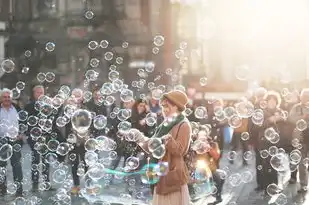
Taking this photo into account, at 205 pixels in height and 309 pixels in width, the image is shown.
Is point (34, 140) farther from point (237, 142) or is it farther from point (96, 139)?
point (237, 142)

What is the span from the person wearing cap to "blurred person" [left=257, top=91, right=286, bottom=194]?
A: 3.44m

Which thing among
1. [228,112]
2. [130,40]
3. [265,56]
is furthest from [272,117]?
[265,56]

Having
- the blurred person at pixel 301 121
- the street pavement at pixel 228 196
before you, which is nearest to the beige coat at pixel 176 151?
Result: the street pavement at pixel 228 196

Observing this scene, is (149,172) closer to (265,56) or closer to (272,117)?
(272,117)

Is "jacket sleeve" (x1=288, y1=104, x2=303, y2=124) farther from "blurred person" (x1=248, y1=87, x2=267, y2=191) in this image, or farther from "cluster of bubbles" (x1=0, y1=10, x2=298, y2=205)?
"blurred person" (x1=248, y1=87, x2=267, y2=191)

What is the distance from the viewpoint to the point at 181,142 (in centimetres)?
469

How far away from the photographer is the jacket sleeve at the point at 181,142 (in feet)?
15.3

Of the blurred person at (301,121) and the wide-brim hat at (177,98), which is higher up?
the wide-brim hat at (177,98)

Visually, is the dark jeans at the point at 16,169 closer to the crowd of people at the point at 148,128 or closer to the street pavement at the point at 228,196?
the crowd of people at the point at 148,128

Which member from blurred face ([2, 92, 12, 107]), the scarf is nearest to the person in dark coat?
blurred face ([2, 92, 12, 107])

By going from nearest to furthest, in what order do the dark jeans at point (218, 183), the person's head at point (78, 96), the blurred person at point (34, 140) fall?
1. the dark jeans at point (218, 183)
2. the person's head at point (78, 96)
3. the blurred person at point (34, 140)

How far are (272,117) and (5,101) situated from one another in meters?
3.36

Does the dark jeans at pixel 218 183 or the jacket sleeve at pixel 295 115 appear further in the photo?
the jacket sleeve at pixel 295 115

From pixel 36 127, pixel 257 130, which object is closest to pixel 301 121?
pixel 257 130
